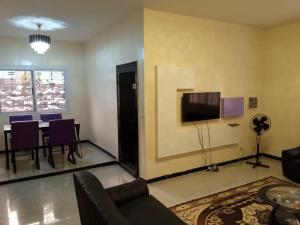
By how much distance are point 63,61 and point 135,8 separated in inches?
132

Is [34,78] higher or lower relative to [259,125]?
higher

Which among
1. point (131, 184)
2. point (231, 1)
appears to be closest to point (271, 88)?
point (231, 1)

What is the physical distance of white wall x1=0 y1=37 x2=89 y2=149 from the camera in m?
5.57

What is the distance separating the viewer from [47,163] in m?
4.82

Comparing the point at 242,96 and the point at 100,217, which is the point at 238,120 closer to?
the point at 242,96

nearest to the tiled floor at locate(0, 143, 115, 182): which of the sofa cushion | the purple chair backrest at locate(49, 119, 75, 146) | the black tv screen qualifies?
the purple chair backrest at locate(49, 119, 75, 146)

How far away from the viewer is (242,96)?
481 cm

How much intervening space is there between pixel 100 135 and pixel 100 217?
4.42 metres

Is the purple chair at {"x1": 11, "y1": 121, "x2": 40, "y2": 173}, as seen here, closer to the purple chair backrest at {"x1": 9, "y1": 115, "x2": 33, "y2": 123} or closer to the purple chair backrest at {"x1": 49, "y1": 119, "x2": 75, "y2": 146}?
the purple chair backrest at {"x1": 49, "y1": 119, "x2": 75, "y2": 146}

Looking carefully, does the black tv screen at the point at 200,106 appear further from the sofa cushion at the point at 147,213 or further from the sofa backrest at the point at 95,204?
the sofa backrest at the point at 95,204

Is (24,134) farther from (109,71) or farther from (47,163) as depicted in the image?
(109,71)

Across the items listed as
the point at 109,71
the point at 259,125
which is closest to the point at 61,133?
the point at 109,71

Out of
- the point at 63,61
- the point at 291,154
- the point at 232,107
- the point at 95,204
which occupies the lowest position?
the point at 291,154

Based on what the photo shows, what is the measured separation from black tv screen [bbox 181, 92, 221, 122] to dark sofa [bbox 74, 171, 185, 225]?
1790mm
